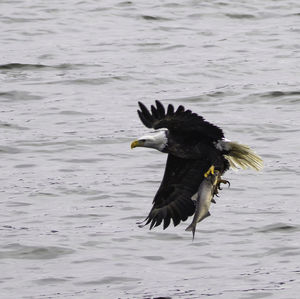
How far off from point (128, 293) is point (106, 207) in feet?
8.01

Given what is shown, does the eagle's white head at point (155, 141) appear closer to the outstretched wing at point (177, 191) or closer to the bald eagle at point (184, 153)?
the bald eagle at point (184, 153)

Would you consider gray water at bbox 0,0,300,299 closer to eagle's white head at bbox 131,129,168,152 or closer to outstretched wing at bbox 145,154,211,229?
outstretched wing at bbox 145,154,211,229

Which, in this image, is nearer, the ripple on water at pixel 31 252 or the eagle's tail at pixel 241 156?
the eagle's tail at pixel 241 156

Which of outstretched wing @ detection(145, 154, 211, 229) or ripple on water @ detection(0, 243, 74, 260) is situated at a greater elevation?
outstretched wing @ detection(145, 154, 211, 229)

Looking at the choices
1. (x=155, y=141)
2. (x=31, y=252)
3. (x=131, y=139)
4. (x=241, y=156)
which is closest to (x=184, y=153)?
(x=155, y=141)

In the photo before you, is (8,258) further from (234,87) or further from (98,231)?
(234,87)

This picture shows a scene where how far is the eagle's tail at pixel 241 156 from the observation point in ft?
33.0

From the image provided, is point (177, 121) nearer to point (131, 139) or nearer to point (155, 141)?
point (155, 141)

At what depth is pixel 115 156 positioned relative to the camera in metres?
14.2

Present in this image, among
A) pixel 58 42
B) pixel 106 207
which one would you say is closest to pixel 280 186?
pixel 106 207

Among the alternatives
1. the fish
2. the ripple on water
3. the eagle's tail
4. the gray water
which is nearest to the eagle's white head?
the fish

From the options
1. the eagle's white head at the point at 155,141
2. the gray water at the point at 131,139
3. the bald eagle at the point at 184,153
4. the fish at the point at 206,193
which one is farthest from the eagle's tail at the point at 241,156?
the gray water at the point at 131,139

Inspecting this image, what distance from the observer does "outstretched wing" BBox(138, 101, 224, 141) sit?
30.7 feet

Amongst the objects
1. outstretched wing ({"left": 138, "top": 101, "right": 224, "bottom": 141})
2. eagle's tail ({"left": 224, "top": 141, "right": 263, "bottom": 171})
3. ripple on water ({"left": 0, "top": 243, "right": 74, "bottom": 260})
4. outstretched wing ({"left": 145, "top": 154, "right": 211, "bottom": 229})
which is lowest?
ripple on water ({"left": 0, "top": 243, "right": 74, "bottom": 260})
